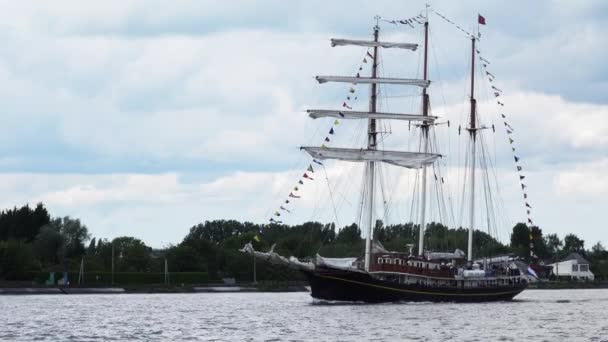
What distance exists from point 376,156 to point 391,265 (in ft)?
40.5

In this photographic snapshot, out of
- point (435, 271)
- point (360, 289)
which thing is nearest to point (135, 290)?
point (435, 271)

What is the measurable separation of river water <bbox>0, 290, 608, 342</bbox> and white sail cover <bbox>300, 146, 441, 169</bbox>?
15.4 meters

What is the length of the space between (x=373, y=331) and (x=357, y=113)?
4813cm

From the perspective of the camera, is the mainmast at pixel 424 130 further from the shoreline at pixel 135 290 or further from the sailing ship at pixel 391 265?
the shoreline at pixel 135 290

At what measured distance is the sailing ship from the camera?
117 m

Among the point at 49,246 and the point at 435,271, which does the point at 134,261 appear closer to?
the point at 49,246

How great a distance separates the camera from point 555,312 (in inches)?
4208

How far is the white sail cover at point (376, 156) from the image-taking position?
122613 millimetres

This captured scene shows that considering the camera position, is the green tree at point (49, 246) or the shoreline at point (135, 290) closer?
the shoreline at point (135, 290)

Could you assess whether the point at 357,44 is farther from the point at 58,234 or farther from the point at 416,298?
the point at 58,234

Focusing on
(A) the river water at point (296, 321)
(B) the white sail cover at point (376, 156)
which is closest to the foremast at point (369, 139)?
(B) the white sail cover at point (376, 156)

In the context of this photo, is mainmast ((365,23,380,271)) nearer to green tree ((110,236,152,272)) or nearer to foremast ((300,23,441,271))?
foremast ((300,23,441,271))

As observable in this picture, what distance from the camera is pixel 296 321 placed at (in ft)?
294

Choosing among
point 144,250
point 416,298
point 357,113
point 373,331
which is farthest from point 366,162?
point 144,250
